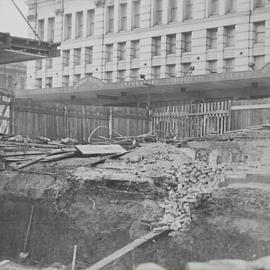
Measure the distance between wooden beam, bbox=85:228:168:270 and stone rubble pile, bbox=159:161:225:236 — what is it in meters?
0.37

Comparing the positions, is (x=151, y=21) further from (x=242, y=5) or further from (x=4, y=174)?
(x=4, y=174)

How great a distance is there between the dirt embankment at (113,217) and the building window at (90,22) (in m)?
29.2

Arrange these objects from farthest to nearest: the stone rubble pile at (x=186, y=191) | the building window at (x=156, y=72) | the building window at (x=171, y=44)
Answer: the building window at (x=156, y=72), the building window at (x=171, y=44), the stone rubble pile at (x=186, y=191)

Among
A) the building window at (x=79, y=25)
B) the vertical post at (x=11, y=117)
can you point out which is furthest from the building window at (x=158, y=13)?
the vertical post at (x=11, y=117)

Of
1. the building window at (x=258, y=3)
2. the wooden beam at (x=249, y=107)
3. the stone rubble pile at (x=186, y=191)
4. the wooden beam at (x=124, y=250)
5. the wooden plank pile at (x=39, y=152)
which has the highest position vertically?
the building window at (x=258, y=3)

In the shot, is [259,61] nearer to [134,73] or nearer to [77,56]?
[134,73]

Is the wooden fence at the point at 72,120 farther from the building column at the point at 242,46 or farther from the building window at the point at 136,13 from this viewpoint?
the building window at the point at 136,13

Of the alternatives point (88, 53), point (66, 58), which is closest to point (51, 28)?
point (66, 58)

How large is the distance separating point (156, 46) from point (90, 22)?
7.66 m

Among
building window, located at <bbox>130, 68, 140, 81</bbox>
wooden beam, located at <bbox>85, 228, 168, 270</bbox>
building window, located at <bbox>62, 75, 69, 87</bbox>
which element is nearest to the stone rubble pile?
wooden beam, located at <bbox>85, 228, 168, 270</bbox>

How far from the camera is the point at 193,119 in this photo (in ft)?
72.5

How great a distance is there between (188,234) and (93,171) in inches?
171

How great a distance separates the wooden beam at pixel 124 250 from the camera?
948cm

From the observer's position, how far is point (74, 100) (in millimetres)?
35750
